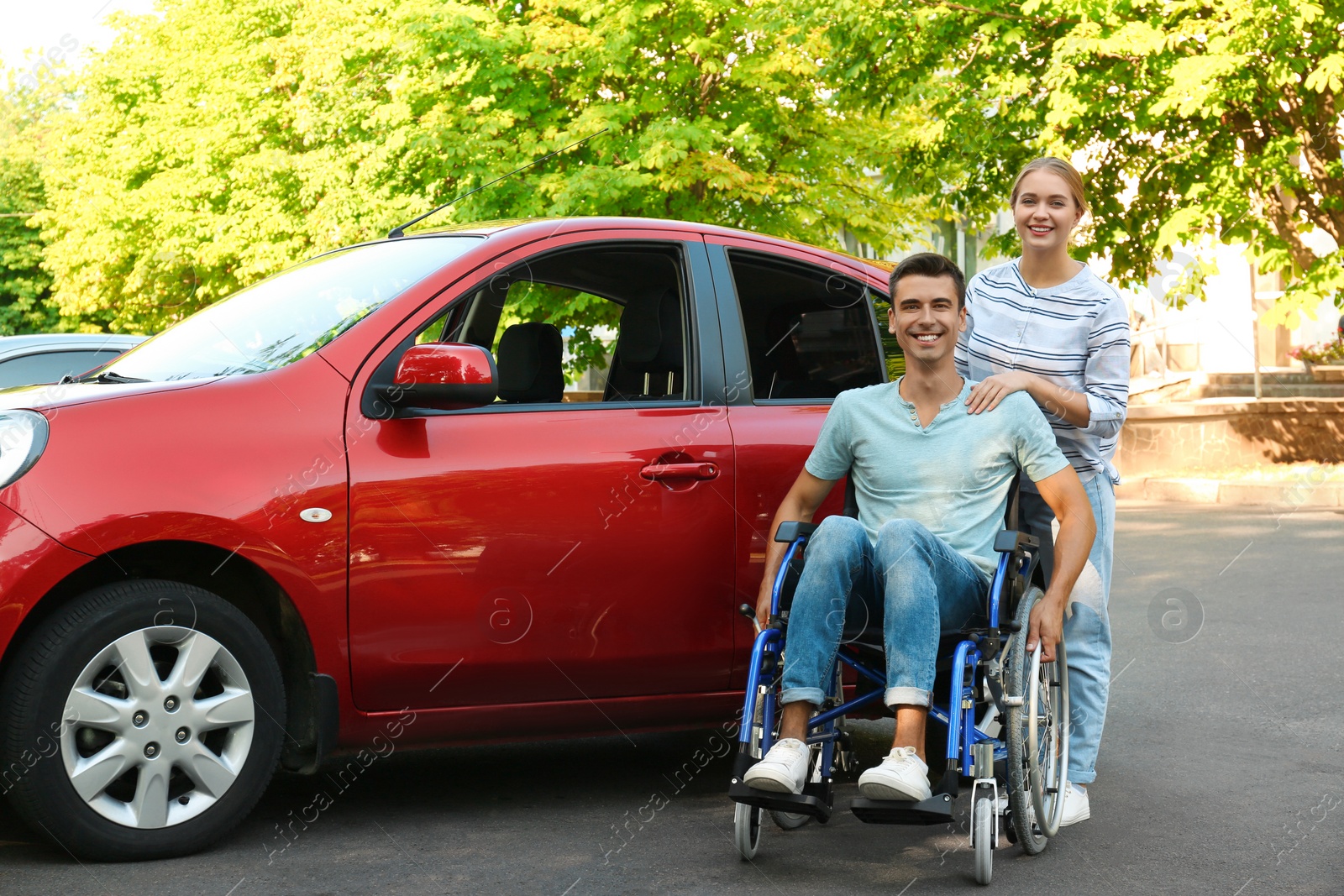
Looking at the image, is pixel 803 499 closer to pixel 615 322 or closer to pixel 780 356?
pixel 780 356

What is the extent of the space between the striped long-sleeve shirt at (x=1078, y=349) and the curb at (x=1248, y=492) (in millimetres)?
11589

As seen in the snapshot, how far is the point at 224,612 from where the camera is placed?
419cm

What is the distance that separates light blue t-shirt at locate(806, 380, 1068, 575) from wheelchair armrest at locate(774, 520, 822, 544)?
21 centimetres

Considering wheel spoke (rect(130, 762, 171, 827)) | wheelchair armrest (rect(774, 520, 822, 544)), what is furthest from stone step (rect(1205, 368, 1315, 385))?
wheel spoke (rect(130, 762, 171, 827))

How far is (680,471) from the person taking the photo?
482 cm

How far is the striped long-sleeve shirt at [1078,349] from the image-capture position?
16.0 feet

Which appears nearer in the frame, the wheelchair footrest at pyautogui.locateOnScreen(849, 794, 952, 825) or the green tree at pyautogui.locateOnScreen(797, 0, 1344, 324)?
the wheelchair footrest at pyautogui.locateOnScreen(849, 794, 952, 825)

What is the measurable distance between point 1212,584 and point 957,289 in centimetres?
639

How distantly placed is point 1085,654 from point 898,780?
123 cm

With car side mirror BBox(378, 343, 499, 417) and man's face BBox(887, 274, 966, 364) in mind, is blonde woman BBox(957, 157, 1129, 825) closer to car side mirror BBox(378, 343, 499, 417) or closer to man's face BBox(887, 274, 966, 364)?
man's face BBox(887, 274, 966, 364)

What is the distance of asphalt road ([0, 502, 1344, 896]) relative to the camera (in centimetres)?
414

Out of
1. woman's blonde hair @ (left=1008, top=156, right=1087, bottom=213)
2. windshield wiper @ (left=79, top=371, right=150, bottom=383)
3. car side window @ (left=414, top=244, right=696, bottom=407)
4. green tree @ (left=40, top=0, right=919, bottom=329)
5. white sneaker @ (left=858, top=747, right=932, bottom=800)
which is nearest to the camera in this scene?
white sneaker @ (left=858, top=747, right=932, bottom=800)

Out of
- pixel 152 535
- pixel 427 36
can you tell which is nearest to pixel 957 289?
pixel 152 535

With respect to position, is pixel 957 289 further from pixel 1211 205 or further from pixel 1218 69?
pixel 1211 205
